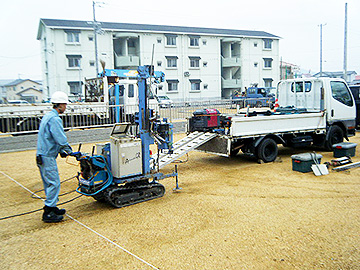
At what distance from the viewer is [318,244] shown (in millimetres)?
4535

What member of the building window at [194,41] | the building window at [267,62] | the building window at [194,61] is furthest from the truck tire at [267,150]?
the building window at [267,62]

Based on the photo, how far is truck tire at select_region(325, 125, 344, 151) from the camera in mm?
11086

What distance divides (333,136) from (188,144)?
17.6 ft

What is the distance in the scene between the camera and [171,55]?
4269 centimetres

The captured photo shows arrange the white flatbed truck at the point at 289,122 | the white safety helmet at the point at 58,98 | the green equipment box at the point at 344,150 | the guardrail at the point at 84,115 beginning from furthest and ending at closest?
the guardrail at the point at 84,115, the green equipment box at the point at 344,150, the white flatbed truck at the point at 289,122, the white safety helmet at the point at 58,98

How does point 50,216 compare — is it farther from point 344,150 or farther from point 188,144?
point 344,150

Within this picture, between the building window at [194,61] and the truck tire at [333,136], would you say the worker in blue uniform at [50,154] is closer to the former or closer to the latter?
the truck tire at [333,136]

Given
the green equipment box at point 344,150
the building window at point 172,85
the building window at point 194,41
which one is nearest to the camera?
the green equipment box at point 344,150

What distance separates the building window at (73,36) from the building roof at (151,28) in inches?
22.6

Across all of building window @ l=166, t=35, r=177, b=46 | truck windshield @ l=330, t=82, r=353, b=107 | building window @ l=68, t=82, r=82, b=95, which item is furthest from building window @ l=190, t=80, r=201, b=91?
truck windshield @ l=330, t=82, r=353, b=107

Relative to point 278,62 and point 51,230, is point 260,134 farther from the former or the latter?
point 278,62

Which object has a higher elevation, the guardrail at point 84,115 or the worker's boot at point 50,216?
the guardrail at point 84,115

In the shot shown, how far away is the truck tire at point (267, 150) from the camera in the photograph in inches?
380

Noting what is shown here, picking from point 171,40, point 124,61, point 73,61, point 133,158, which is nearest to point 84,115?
point 133,158
